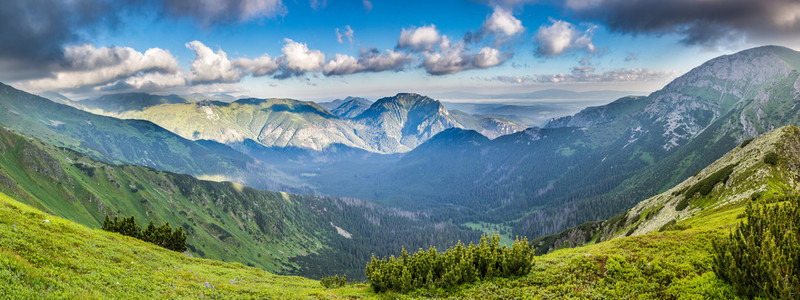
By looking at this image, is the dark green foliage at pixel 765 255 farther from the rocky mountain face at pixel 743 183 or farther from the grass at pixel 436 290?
the rocky mountain face at pixel 743 183

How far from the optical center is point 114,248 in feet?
111

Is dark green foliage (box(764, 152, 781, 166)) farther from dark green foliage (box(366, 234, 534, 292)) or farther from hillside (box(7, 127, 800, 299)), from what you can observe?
dark green foliage (box(366, 234, 534, 292))

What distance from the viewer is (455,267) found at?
29.2 metres

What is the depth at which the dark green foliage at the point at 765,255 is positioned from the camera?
15172 millimetres

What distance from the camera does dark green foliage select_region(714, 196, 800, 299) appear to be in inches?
597

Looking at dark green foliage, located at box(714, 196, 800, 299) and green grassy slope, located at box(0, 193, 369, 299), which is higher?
dark green foliage, located at box(714, 196, 800, 299)

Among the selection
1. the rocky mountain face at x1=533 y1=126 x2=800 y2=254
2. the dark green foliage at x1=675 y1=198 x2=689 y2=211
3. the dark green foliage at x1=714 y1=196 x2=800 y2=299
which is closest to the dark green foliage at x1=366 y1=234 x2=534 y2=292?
the dark green foliage at x1=714 y1=196 x2=800 y2=299

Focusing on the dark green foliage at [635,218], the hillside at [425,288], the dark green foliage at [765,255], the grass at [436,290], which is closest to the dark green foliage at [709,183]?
the dark green foliage at [635,218]

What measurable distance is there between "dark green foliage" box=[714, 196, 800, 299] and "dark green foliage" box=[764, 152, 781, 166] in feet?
248

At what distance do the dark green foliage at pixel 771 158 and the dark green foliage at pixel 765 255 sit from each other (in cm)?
7552

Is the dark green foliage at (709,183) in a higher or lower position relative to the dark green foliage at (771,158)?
lower

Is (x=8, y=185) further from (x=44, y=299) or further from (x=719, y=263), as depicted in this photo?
(x=719, y=263)

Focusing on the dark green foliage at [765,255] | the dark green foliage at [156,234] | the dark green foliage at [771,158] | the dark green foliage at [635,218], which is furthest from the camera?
the dark green foliage at [635,218]

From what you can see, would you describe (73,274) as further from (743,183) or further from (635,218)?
(635,218)
